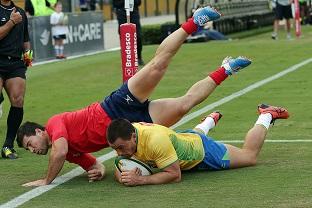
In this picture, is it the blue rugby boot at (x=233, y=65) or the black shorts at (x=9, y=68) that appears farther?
the black shorts at (x=9, y=68)

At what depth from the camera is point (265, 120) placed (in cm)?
954

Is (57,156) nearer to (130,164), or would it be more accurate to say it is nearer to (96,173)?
(96,173)

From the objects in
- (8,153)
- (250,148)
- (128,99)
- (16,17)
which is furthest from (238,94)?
(128,99)

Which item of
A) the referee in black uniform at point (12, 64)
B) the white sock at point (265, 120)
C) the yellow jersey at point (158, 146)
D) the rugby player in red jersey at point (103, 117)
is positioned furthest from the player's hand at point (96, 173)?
the referee in black uniform at point (12, 64)

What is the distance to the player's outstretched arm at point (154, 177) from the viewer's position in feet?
27.3

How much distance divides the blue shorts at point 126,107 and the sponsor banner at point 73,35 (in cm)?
1534

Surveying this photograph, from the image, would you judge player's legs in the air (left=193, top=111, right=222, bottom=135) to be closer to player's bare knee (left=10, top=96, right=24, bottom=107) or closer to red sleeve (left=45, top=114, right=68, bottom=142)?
red sleeve (left=45, top=114, right=68, bottom=142)

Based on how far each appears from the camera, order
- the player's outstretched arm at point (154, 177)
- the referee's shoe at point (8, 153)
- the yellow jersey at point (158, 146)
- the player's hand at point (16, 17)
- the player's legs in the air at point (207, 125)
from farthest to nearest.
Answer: the player's hand at point (16, 17)
the referee's shoe at point (8, 153)
the player's legs in the air at point (207, 125)
the player's outstretched arm at point (154, 177)
the yellow jersey at point (158, 146)

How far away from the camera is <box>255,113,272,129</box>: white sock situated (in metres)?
9.48

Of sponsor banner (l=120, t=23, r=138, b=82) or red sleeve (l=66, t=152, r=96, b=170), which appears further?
sponsor banner (l=120, t=23, r=138, b=82)

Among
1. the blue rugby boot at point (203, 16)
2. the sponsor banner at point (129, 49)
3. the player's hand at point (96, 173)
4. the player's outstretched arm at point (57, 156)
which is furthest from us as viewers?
the sponsor banner at point (129, 49)

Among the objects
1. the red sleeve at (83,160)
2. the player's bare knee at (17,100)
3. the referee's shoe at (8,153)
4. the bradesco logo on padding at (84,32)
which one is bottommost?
the bradesco logo on padding at (84,32)

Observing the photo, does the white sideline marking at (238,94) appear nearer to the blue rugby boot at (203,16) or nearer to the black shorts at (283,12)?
the blue rugby boot at (203,16)

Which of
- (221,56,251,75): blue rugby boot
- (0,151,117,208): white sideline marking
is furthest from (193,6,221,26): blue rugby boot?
(0,151,117,208): white sideline marking
